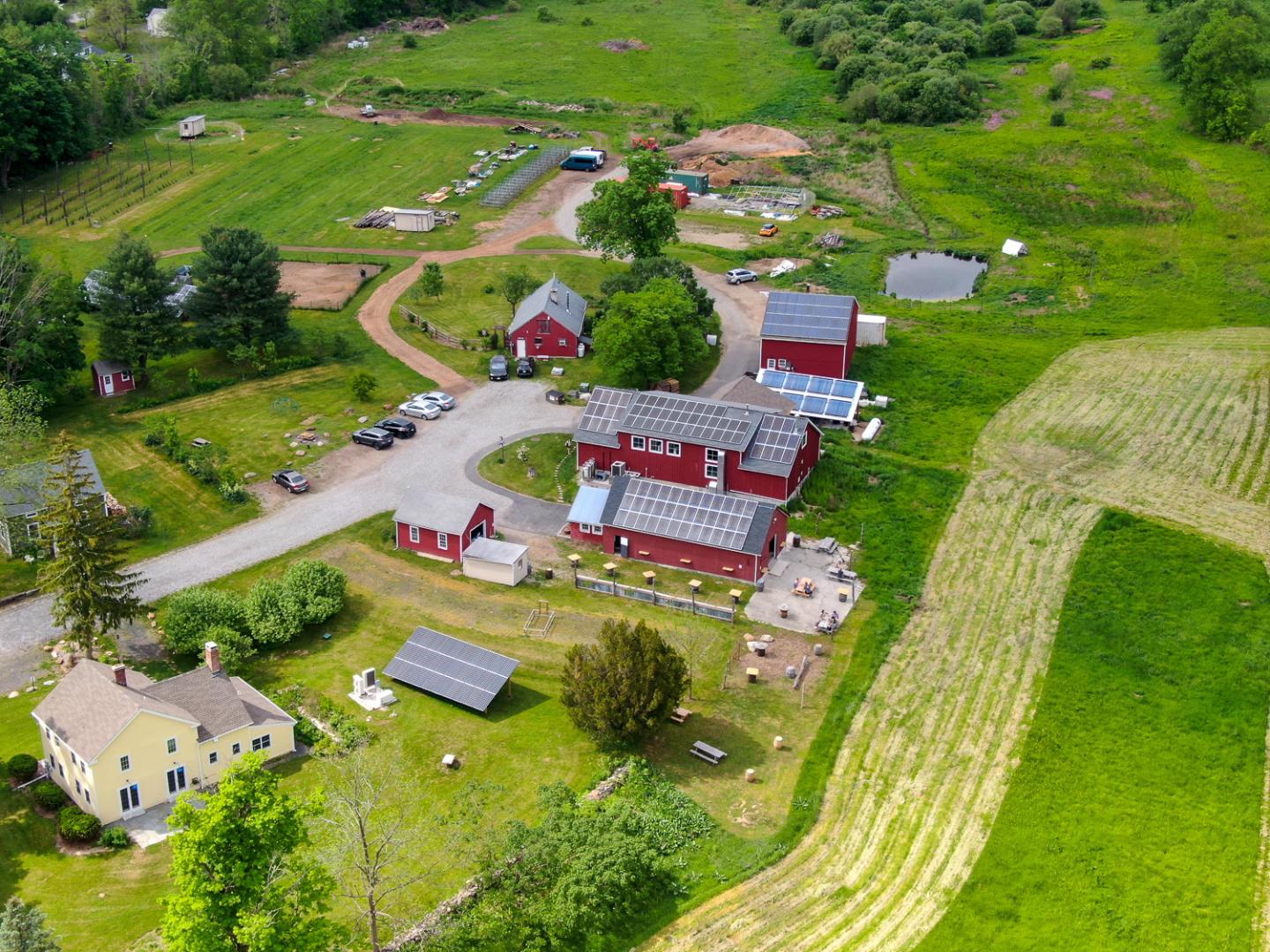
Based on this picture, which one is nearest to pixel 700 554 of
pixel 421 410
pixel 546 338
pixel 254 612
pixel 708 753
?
pixel 708 753

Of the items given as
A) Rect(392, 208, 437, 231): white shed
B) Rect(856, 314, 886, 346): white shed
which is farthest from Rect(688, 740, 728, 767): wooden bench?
Rect(392, 208, 437, 231): white shed

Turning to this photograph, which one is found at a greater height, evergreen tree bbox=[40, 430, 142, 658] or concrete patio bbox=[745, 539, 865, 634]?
evergreen tree bbox=[40, 430, 142, 658]

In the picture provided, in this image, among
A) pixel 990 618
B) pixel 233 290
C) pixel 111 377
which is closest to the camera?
pixel 990 618

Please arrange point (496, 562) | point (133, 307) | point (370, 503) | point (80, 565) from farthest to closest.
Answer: point (133, 307), point (370, 503), point (496, 562), point (80, 565)

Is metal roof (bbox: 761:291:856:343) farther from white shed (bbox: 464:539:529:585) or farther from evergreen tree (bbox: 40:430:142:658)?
evergreen tree (bbox: 40:430:142:658)

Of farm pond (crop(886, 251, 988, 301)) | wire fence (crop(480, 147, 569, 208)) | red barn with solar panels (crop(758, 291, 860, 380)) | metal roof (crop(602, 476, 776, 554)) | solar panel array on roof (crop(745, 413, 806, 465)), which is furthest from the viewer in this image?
wire fence (crop(480, 147, 569, 208))

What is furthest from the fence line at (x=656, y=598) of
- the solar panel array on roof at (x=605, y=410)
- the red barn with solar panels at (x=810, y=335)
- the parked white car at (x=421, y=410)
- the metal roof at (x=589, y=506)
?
the red barn with solar panels at (x=810, y=335)

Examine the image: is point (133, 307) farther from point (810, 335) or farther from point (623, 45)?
point (623, 45)
